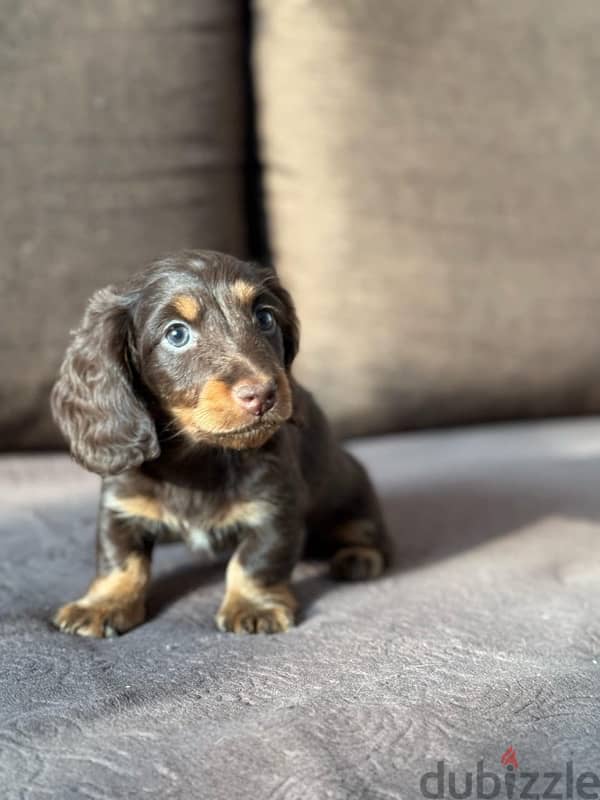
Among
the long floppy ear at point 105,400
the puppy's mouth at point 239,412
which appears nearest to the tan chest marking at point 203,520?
the long floppy ear at point 105,400

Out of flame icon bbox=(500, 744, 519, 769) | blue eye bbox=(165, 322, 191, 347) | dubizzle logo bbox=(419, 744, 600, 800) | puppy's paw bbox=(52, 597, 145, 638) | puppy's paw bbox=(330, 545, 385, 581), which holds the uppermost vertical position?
blue eye bbox=(165, 322, 191, 347)

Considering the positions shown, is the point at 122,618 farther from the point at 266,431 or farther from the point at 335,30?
the point at 335,30

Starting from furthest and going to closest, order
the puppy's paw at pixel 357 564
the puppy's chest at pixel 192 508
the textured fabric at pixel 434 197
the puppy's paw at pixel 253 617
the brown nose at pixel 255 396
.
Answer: the textured fabric at pixel 434 197 → the puppy's paw at pixel 357 564 → the puppy's chest at pixel 192 508 → the puppy's paw at pixel 253 617 → the brown nose at pixel 255 396

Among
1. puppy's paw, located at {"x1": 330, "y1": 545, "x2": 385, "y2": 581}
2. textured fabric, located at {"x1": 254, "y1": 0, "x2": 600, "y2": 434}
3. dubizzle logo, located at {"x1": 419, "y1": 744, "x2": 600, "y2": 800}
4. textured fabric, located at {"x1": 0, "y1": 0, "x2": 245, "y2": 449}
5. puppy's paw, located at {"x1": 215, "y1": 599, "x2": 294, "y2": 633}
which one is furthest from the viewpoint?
textured fabric, located at {"x1": 254, "y1": 0, "x2": 600, "y2": 434}

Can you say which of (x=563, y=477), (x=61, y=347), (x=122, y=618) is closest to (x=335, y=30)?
(x=61, y=347)

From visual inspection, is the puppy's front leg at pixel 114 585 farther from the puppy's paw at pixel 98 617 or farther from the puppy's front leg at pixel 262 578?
the puppy's front leg at pixel 262 578

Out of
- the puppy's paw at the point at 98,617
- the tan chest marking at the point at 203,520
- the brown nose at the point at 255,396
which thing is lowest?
the puppy's paw at the point at 98,617

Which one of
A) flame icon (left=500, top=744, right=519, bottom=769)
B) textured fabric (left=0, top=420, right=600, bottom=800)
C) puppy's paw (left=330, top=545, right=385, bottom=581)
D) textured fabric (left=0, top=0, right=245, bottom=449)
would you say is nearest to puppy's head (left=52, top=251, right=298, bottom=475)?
textured fabric (left=0, top=420, right=600, bottom=800)

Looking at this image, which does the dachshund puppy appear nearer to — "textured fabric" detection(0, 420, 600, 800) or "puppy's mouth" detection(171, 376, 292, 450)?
"puppy's mouth" detection(171, 376, 292, 450)
